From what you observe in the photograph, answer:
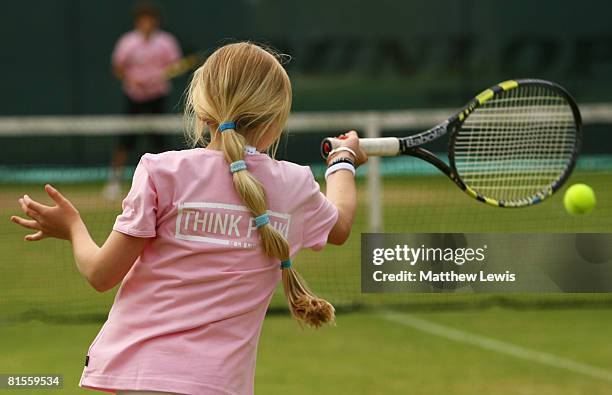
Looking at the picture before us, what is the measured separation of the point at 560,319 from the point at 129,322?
3894 millimetres

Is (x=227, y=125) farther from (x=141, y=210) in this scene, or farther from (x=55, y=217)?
(x=55, y=217)

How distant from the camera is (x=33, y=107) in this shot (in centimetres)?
1271

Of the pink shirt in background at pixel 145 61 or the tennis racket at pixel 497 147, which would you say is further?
the pink shirt in background at pixel 145 61

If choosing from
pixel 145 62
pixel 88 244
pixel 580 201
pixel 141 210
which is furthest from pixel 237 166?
pixel 145 62

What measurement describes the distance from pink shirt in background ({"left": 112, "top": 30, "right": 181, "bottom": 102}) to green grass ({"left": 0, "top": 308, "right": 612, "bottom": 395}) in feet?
18.3

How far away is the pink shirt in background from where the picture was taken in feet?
36.2

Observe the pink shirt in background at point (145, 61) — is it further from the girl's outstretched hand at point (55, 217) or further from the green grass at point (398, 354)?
the girl's outstretched hand at point (55, 217)

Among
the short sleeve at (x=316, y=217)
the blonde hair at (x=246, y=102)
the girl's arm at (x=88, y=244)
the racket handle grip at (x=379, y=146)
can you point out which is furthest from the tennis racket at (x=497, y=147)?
the girl's arm at (x=88, y=244)

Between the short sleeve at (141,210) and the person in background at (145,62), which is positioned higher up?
the person in background at (145,62)

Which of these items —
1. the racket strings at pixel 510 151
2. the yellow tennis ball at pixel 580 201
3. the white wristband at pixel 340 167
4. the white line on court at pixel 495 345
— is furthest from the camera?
the white line on court at pixel 495 345

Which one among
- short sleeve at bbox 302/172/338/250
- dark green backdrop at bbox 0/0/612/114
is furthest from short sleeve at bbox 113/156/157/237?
dark green backdrop at bbox 0/0/612/114

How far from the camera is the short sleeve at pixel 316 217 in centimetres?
238

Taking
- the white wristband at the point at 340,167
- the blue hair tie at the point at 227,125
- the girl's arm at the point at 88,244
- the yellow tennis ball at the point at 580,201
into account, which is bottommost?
the girl's arm at the point at 88,244

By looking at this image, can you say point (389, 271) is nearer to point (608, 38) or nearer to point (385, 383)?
point (385, 383)
